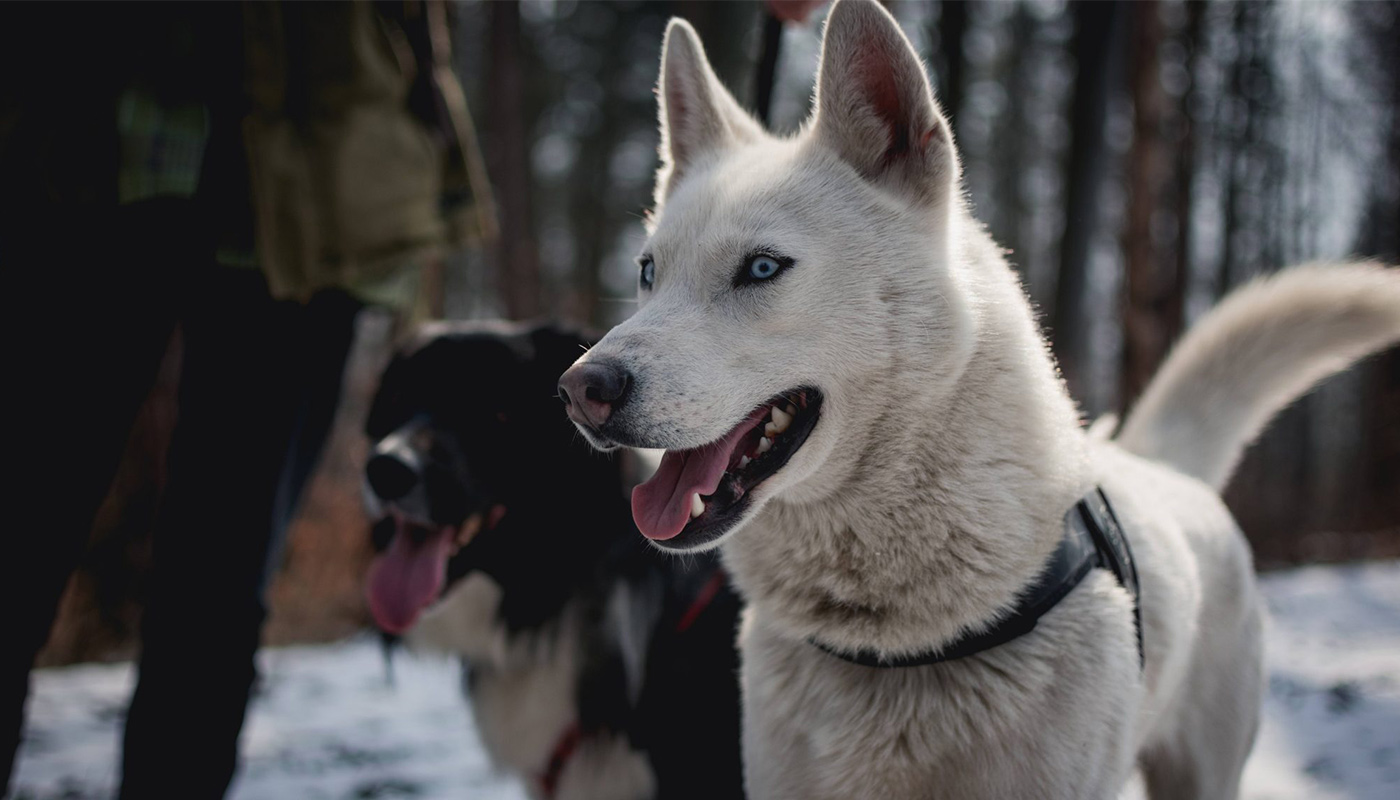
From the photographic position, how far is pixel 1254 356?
7.18 ft

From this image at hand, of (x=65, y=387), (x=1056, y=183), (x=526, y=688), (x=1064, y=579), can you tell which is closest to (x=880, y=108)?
(x=1064, y=579)

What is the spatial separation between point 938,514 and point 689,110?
104 cm

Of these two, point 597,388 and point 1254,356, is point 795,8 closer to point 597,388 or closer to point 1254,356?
point 597,388

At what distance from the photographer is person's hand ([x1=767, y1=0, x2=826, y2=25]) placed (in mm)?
2115

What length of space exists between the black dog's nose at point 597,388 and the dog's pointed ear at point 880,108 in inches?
26.6

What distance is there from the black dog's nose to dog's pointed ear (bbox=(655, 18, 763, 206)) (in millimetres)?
757

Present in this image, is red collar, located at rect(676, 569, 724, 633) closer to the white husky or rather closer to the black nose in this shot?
the white husky

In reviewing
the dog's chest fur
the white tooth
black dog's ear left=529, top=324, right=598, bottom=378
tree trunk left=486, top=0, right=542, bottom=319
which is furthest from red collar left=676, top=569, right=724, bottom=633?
tree trunk left=486, top=0, right=542, bottom=319

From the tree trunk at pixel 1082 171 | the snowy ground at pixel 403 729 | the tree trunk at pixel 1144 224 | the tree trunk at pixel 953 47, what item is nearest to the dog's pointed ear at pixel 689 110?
the snowy ground at pixel 403 729

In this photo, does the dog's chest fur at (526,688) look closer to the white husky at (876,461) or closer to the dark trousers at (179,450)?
the dark trousers at (179,450)

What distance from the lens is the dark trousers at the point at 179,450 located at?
1.71 meters

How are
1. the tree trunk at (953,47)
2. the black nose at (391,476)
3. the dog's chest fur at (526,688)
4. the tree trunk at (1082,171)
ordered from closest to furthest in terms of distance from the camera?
1. the black nose at (391,476)
2. the dog's chest fur at (526,688)
3. the tree trunk at (1082,171)
4. the tree trunk at (953,47)

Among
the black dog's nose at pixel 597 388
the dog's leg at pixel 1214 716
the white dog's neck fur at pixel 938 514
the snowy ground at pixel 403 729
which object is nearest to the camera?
→ the black dog's nose at pixel 597 388

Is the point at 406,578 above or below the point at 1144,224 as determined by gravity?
below
